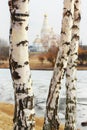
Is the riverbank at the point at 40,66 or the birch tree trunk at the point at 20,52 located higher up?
the birch tree trunk at the point at 20,52

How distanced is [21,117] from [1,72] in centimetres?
762

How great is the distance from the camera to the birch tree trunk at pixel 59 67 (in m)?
4.92

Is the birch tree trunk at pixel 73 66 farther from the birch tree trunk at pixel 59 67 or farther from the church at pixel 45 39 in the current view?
the church at pixel 45 39

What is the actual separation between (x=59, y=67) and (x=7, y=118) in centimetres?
310

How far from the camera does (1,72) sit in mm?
11164

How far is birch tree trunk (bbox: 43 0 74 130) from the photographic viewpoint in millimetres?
4922

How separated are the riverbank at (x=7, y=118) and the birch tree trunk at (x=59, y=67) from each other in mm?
1522

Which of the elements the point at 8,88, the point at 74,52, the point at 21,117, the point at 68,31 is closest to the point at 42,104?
the point at 8,88

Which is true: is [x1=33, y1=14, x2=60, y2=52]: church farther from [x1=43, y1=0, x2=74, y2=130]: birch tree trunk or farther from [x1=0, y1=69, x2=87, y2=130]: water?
[x1=43, y1=0, x2=74, y2=130]: birch tree trunk

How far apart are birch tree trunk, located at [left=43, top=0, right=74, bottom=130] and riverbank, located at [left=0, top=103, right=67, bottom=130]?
1522mm

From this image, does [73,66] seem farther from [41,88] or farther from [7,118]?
[41,88]

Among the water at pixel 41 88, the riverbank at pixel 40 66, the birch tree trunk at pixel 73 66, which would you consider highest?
the birch tree trunk at pixel 73 66

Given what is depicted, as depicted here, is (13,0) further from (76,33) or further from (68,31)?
(76,33)

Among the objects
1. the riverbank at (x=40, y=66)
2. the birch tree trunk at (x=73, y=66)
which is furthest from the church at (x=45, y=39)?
the birch tree trunk at (x=73, y=66)
